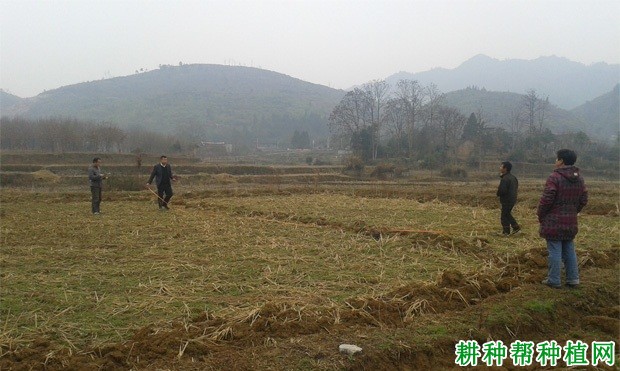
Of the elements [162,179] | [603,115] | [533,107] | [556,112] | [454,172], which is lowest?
[454,172]

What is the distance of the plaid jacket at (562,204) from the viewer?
634cm

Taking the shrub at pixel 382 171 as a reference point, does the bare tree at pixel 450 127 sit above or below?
above

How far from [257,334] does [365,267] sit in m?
3.28

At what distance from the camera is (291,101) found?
169 m

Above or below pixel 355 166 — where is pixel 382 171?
below

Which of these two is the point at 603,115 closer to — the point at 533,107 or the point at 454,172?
the point at 533,107

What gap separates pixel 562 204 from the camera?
252 inches

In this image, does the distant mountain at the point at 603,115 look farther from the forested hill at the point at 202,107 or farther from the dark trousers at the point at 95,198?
the dark trousers at the point at 95,198

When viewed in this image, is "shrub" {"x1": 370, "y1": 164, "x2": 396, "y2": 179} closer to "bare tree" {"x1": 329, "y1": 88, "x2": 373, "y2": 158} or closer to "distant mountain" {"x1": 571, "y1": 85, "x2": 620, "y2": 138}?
"bare tree" {"x1": 329, "y1": 88, "x2": 373, "y2": 158}

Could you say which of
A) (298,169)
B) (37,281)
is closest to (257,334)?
(37,281)

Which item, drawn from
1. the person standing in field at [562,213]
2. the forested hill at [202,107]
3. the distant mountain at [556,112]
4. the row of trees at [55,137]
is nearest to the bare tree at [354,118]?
the row of trees at [55,137]

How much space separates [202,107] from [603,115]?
108m

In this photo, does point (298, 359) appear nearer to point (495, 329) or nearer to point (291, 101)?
point (495, 329)

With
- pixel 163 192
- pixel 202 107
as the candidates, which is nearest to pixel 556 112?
pixel 202 107
